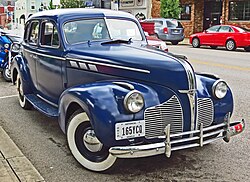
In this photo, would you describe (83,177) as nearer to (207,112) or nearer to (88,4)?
(207,112)

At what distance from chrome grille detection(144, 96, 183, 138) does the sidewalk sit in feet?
4.46

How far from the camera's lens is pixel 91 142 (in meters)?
4.35

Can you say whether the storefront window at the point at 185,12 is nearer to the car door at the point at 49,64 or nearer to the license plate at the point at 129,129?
the car door at the point at 49,64

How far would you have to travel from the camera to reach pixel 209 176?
4.30m

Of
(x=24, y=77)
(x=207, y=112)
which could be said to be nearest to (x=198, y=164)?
(x=207, y=112)

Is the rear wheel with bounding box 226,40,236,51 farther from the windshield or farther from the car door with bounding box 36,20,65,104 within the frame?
the car door with bounding box 36,20,65,104

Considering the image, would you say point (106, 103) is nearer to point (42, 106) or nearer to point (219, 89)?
point (219, 89)

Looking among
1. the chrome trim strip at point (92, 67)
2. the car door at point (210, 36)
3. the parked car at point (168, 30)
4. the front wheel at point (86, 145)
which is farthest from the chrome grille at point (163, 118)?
the parked car at point (168, 30)

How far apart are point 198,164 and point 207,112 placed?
0.68 m

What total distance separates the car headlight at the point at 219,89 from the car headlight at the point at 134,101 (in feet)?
3.63

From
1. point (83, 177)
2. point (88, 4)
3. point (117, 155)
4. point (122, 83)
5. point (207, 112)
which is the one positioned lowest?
point (83, 177)

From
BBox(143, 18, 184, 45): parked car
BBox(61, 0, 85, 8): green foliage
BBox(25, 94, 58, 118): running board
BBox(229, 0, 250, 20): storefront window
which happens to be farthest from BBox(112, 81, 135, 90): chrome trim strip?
BBox(61, 0, 85, 8): green foliage

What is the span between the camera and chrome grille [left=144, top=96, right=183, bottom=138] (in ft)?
13.4

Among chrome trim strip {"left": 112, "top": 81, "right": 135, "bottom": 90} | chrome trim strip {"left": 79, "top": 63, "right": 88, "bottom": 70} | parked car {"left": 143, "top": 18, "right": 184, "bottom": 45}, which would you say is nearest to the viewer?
chrome trim strip {"left": 112, "top": 81, "right": 135, "bottom": 90}
